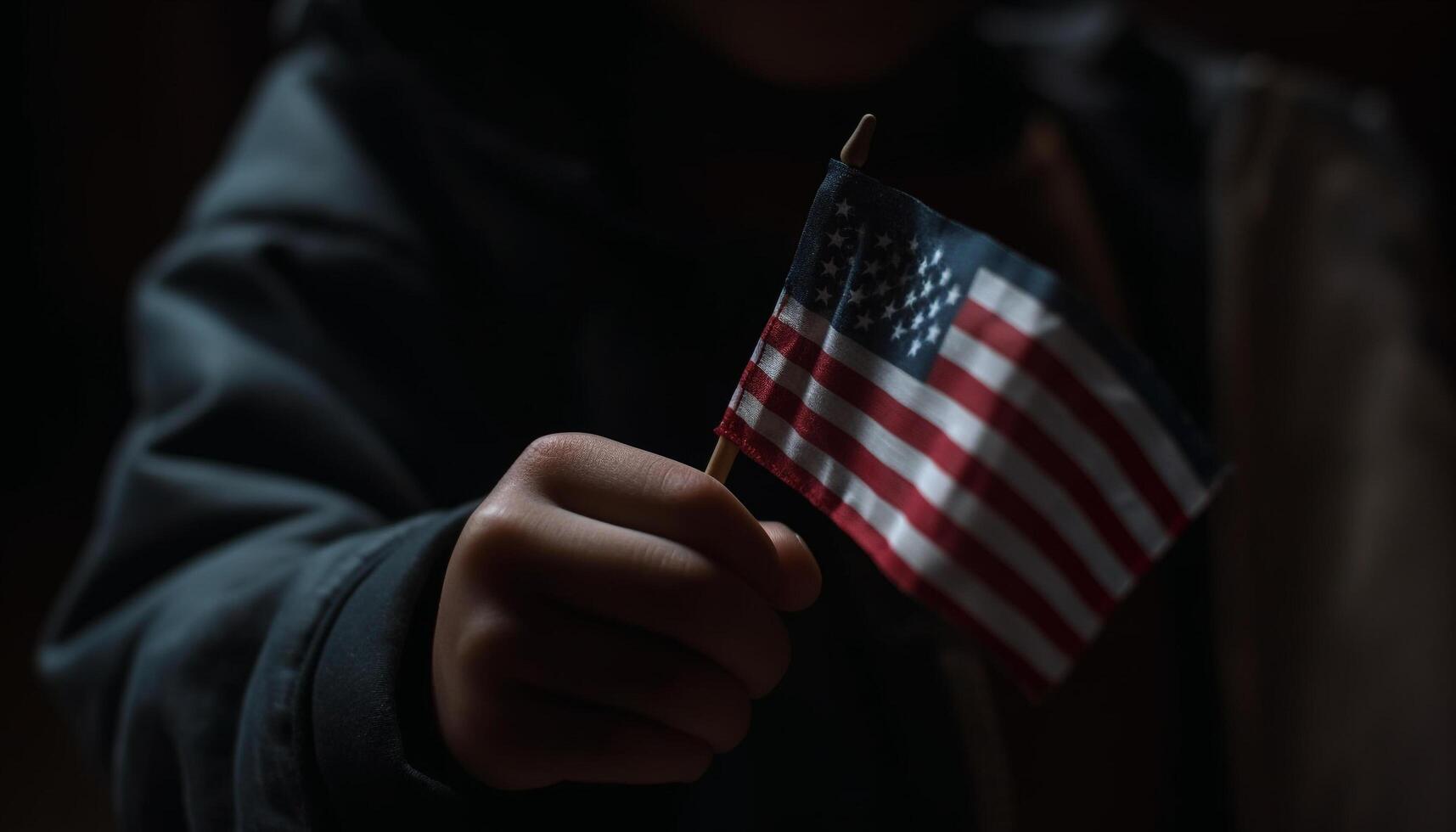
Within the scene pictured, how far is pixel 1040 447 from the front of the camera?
340mm

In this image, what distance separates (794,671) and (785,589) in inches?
4.2

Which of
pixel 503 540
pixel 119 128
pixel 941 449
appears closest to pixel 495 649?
pixel 503 540

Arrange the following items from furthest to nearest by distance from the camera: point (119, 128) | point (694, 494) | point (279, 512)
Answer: point (119, 128) < point (279, 512) < point (694, 494)

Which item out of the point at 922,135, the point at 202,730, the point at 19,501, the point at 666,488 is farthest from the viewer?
the point at 19,501

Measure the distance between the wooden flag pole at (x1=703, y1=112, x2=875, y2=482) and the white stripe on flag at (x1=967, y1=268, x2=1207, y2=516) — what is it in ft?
0.17

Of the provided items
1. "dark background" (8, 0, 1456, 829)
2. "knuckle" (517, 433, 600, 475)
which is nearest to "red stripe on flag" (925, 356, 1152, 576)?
"knuckle" (517, 433, 600, 475)

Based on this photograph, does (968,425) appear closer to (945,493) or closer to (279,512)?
(945,493)

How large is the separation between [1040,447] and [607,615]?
151mm

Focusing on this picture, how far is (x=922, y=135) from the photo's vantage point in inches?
27.0

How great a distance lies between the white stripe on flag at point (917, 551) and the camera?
30cm

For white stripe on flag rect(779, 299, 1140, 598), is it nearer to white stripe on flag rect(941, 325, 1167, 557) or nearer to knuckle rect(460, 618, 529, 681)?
white stripe on flag rect(941, 325, 1167, 557)

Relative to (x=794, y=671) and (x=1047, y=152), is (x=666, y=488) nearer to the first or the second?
(x=794, y=671)

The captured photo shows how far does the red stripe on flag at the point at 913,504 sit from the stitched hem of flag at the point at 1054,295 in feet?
0.08

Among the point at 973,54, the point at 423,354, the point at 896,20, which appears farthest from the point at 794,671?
the point at 973,54
